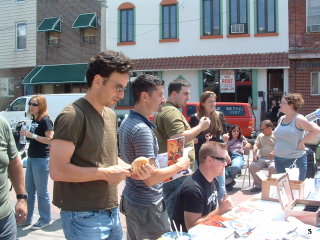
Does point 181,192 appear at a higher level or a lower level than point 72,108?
lower

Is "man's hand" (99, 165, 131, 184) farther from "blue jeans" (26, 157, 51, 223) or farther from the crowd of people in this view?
"blue jeans" (26, 157, 51, 223)

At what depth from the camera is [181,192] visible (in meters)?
3.23

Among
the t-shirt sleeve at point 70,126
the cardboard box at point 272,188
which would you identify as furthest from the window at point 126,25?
the t-shirt sleeve at point 70,126

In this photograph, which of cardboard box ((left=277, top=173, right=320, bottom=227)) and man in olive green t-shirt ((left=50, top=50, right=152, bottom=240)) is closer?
man in olive green t-shirt ((left=50, top=50, right=152, bottom=240))

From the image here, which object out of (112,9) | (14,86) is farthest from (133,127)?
(14,86)

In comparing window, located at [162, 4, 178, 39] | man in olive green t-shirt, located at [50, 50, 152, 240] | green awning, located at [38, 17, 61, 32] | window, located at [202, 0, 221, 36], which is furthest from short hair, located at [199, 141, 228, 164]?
green awning, located at [38, 17, 61, 32]

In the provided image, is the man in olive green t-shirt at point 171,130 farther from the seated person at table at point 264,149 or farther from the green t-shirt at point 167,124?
the seated person at table at point 264,149

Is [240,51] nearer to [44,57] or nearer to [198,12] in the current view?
[198,12]

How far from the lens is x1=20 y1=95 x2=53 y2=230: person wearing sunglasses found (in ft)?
17.1

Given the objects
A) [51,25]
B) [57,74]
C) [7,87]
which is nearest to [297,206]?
[57,74]

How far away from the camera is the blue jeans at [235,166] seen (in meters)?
8.05

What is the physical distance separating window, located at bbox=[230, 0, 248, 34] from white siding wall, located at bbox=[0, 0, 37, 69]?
39.3 ft

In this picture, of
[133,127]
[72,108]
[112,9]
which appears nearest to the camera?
[72,108]

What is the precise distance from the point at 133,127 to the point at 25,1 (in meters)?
23.9
